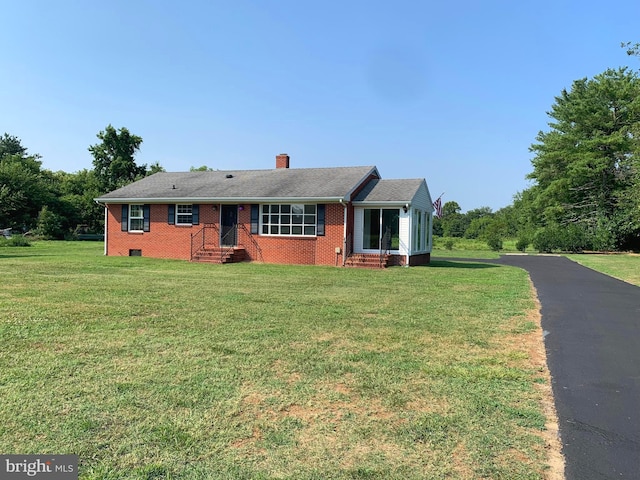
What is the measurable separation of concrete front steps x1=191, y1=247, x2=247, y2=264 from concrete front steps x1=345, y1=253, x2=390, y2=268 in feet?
15.1

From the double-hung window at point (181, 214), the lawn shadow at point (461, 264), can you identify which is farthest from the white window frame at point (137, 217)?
the lawn shadow at point (461, 264)

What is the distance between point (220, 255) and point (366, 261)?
5.87 meters

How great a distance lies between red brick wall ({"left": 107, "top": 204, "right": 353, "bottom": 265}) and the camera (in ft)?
60.7

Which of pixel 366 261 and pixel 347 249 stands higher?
pixel 347 249

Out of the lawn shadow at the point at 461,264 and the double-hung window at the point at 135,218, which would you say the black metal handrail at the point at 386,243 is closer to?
the lawn shadow at the point at 461,264

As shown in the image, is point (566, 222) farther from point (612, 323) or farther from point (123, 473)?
point (123, 473)

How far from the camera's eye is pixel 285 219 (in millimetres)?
19297

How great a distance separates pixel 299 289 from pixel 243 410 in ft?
23.1

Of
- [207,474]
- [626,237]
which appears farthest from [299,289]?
[626,237]

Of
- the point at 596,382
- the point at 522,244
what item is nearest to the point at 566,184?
the point at 522,244

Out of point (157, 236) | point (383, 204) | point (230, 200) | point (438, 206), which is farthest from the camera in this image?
point (438, 206)

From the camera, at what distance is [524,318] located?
7695mm

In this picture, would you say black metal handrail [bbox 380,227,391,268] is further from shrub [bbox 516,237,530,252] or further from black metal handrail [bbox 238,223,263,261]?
shrub [bbox 516,237,530,252]

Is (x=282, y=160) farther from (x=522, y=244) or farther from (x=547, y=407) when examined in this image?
(x=522, y=244)
